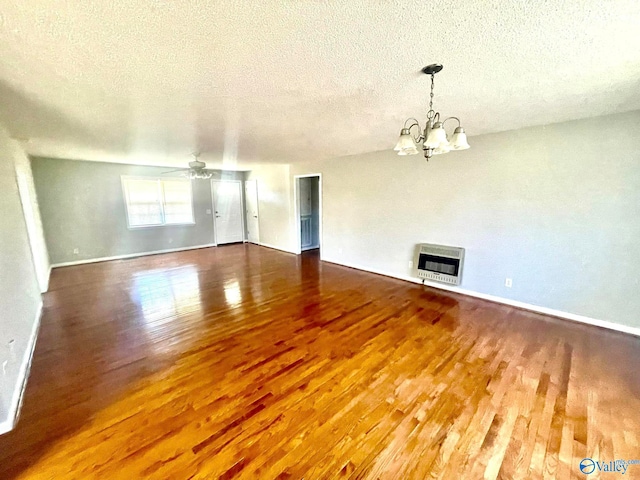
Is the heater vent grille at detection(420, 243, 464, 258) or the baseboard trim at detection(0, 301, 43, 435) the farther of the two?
the heater vent grille at detection(420, 243, 464, 258)

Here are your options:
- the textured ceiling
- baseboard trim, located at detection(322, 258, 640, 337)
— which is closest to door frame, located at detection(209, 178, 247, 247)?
the textured ceiling

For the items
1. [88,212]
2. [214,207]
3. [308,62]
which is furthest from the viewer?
[214,207]

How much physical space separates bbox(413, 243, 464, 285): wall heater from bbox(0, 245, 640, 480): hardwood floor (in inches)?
19.8

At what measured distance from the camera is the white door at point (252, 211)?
7766mm

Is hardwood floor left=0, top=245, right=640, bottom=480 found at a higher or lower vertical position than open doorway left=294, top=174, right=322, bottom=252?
lower

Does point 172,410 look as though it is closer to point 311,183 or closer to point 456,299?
point 456,299

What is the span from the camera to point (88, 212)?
5.76 meters

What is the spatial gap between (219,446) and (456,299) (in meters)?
3.33

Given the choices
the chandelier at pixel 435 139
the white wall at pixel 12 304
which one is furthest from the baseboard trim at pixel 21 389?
the chandelier at pixel 435 139

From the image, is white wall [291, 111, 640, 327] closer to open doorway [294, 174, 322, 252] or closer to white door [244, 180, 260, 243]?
open doorway [294, 174, 322, 252]

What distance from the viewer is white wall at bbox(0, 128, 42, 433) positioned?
175 centimetres

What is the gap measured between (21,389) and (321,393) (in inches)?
89.7

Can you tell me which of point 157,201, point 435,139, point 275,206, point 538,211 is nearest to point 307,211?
point 275,206

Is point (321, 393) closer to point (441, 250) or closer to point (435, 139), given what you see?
point (435, 139)
